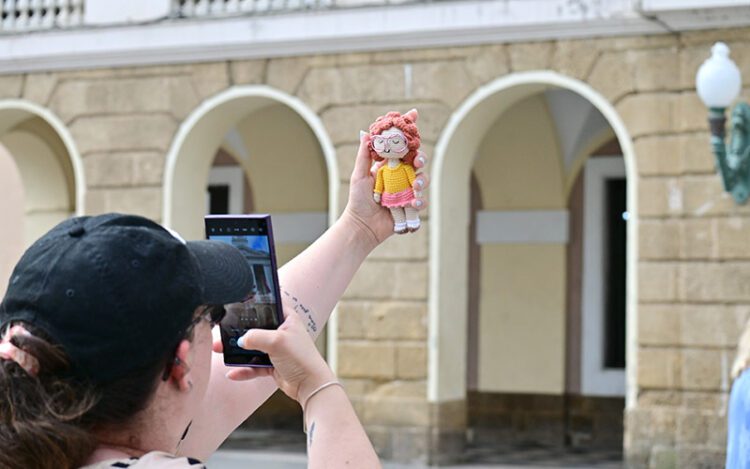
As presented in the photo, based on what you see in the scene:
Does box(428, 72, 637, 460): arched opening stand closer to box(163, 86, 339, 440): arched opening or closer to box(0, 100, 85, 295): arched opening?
box(163, 86, 339, 440): arched opening

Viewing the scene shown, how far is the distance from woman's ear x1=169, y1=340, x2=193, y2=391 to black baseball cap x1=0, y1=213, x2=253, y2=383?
2 cm

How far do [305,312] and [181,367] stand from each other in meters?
0.66

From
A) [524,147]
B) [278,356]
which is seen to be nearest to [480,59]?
[524,147]

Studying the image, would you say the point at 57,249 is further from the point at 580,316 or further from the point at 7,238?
the point at 580,316

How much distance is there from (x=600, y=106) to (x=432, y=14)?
187 cm

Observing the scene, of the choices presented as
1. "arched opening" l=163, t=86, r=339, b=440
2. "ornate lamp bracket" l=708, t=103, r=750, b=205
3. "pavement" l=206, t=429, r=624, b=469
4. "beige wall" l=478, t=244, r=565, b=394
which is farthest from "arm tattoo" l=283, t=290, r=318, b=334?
"beige wall" l=478, t=244, r=565, b=394

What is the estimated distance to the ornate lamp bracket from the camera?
38.6 feet

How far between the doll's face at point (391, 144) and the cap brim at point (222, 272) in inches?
24.2

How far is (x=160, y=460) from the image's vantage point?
6.31ft

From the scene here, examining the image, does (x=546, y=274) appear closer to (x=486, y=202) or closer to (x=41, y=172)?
(x=486, y=202)

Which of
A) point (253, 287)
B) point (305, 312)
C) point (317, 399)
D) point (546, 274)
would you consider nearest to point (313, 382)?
point (317, 399)

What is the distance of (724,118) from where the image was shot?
1173 centimetres

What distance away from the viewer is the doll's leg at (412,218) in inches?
109

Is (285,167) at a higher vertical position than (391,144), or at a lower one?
higher
